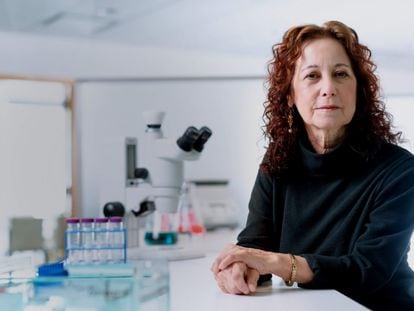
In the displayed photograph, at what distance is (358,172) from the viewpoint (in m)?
1.43

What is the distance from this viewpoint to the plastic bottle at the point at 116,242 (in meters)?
1.77

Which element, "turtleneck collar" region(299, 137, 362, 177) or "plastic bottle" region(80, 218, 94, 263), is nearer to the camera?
"turtleneck collar" region(299, 137, 362, 177)

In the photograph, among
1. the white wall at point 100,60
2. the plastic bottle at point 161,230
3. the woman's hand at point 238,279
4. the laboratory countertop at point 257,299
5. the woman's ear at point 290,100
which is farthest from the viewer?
the white wall at point 100,60

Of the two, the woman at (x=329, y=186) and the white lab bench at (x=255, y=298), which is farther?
the woman at (x=329, y=186)

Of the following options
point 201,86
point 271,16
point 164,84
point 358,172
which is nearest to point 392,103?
point 271,16

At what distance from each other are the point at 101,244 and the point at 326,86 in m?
0.83

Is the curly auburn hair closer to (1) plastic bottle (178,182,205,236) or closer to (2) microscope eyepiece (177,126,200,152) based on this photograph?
(2) microscope eyepiece (177,126,200,152)

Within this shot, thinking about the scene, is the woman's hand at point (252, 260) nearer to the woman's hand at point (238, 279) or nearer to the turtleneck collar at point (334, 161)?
the woman's hand at point (238, 279)

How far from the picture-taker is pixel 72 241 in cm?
176

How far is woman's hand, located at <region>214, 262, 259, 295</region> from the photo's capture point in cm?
125

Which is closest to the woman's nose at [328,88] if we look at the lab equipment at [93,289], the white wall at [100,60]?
the lab equipment at [93,289]

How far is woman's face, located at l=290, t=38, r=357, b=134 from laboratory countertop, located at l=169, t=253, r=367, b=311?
0.43 meters

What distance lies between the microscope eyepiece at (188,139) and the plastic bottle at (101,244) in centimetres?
48

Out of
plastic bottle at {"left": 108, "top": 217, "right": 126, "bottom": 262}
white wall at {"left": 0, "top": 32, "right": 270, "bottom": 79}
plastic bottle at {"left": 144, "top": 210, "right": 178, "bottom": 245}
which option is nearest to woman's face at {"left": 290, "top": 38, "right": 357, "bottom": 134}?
plastic bottle at {"left": 108, "top": 217, "right": 126, "bottom": 262}
